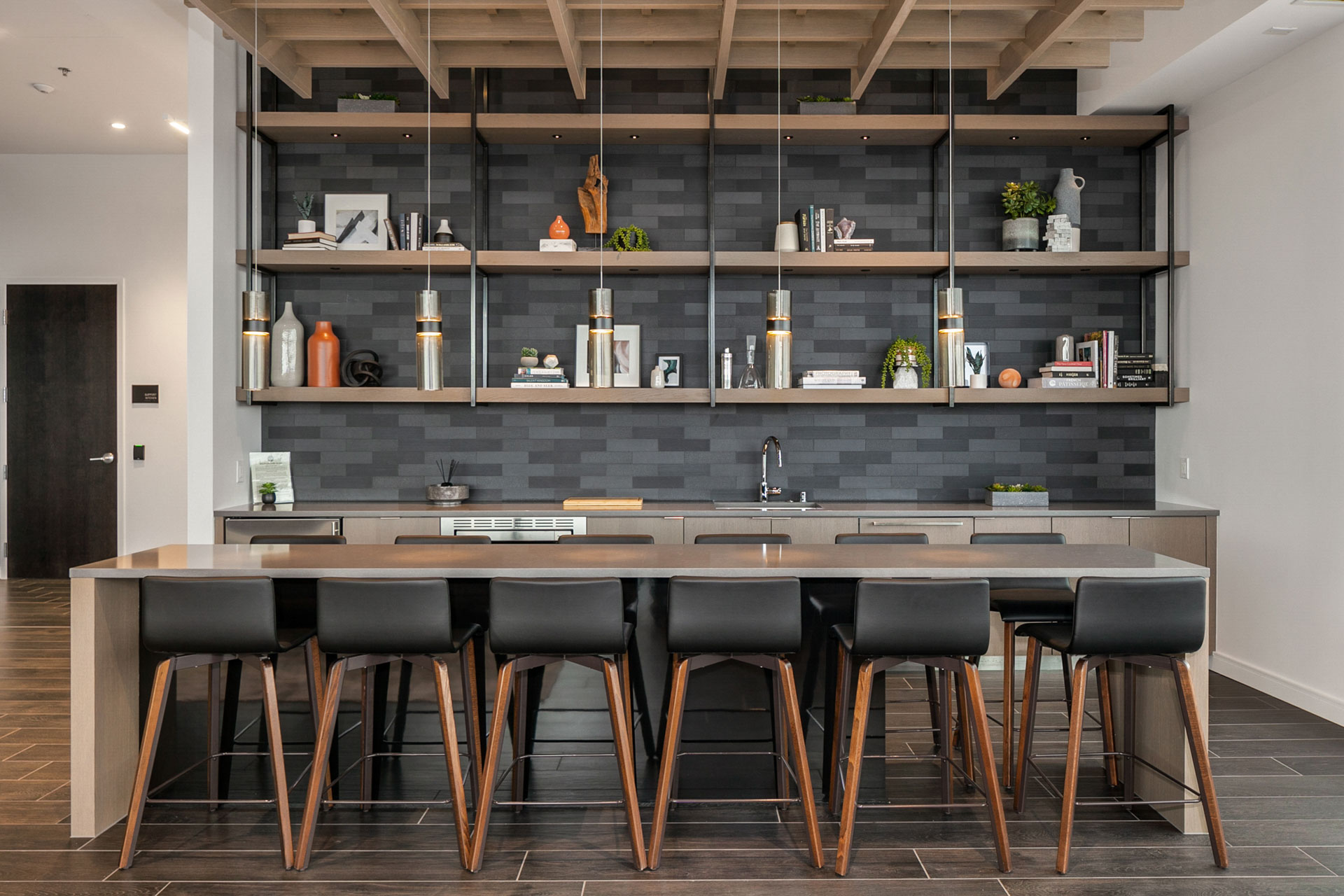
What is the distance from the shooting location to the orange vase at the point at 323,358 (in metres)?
5.34

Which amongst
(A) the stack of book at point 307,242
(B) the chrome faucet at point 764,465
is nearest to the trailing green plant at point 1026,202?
(B) the chrome faucet at point 764,465

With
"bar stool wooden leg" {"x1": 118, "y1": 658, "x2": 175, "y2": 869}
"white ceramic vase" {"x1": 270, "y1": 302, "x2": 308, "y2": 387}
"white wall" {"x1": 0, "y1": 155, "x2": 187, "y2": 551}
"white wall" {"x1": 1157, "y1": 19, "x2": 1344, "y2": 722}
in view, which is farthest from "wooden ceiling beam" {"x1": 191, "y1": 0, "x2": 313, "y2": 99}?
"white wall" {"x1": 1157, "y1": 19, "x2": 1344, "y2": 722}

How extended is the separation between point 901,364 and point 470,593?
10.5 feet

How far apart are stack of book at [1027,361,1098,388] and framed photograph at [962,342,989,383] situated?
1.25ft

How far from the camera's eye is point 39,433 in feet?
23.6

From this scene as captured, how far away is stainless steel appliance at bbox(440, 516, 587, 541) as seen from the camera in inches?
192

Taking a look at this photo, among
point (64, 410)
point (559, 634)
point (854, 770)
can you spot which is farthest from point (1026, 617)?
point (64, 410)

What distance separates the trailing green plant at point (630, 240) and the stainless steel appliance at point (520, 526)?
168 centimetres

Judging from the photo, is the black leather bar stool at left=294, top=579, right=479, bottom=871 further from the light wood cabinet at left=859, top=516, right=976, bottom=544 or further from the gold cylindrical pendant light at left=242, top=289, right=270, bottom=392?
the light wood cabinet at left=859, top=516, right=976, bottom=544

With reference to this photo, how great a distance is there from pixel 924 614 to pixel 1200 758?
101cm

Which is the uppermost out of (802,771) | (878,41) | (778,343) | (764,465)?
(878,41)

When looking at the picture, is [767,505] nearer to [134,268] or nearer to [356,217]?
[356,217]

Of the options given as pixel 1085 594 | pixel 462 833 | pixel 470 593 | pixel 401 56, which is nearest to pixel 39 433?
pixel 401 56

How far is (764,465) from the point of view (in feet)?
18.0
